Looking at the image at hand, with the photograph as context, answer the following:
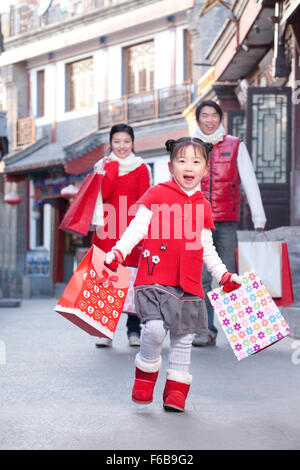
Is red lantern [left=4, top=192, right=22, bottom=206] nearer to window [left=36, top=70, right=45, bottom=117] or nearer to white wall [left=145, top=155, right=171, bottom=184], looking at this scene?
window [left=36, top=70, right=45, bottom=117]

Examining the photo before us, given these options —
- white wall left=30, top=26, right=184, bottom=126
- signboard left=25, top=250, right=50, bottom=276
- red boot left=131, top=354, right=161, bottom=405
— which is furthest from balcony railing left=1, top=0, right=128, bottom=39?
red boot left=131, top=354, right=161, bottom=405

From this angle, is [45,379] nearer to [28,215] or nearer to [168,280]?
[168,280]

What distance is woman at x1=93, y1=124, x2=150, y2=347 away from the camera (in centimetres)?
658

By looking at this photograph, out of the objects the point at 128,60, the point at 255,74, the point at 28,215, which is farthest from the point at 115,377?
the point at 28,215

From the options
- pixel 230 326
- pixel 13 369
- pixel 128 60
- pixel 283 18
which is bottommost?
pixel 13 369

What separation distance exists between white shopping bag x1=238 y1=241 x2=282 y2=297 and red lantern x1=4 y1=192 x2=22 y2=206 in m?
18.3

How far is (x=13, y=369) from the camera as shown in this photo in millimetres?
5539

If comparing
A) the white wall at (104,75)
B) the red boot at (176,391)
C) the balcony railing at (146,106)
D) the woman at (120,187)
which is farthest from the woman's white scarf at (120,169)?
the white wall at (104,75)

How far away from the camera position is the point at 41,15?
78.5 ft

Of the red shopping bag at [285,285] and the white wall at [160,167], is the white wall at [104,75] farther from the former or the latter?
the red shopping bag at [285,285]

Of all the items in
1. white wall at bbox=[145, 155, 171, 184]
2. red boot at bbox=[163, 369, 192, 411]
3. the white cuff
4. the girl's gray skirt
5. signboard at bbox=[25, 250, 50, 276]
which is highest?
white wall at bbox=[145, 155, 171, 184]

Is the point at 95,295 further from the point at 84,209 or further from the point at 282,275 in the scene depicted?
the point at 282,275

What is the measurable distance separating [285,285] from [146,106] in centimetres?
1525

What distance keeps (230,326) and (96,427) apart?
1101 mm
